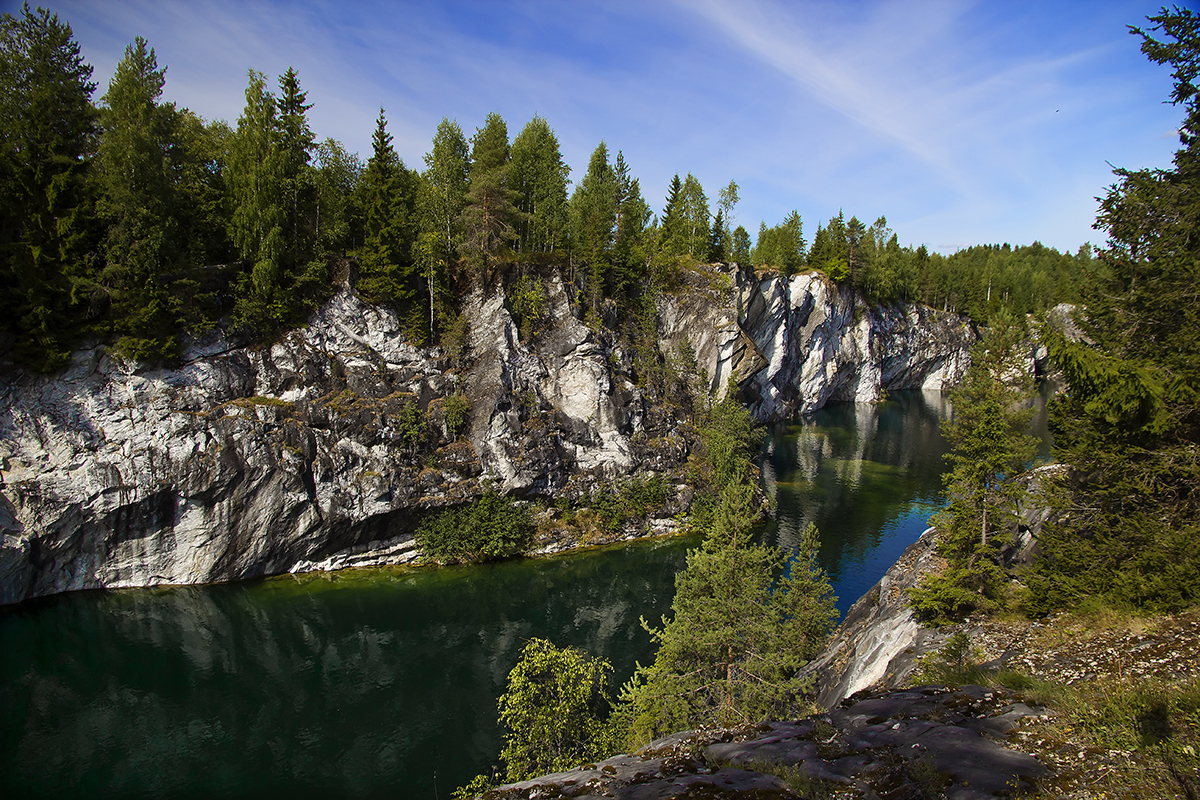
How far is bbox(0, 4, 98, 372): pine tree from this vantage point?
31156mm

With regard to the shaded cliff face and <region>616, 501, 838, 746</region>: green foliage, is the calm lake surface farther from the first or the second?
<region>616, 501, 838, 746</region>: green foliage

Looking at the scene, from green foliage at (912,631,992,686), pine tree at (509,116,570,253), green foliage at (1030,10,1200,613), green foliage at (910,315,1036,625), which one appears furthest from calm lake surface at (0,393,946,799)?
pine tree at (509,116,570,253)

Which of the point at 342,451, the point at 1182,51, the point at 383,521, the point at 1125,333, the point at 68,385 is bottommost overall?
the point at 383,521

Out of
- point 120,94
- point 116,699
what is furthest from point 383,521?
point 120,94

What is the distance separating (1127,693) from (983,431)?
1217 centimetres

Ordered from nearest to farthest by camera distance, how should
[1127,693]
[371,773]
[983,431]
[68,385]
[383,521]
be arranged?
[1127,693], [983,431], [371,773], [68,385], [383,521]

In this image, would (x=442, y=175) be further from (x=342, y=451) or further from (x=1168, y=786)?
(x=1168, y=786)

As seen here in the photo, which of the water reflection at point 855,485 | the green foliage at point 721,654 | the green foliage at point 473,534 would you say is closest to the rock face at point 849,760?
the green foliage at point 721,654

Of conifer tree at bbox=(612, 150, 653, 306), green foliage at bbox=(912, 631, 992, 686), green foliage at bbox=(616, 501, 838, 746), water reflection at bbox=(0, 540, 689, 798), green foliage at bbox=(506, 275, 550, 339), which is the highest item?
conifer tree at bbox=(612, 150, 653, 306)

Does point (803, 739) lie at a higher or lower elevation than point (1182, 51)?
lower

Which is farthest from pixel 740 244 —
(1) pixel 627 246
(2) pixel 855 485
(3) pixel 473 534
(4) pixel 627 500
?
(3) pixel 473 534

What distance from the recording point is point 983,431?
1822 cm

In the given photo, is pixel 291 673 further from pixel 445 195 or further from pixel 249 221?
pixel 445 195

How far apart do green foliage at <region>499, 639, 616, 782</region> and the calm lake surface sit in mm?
3666
